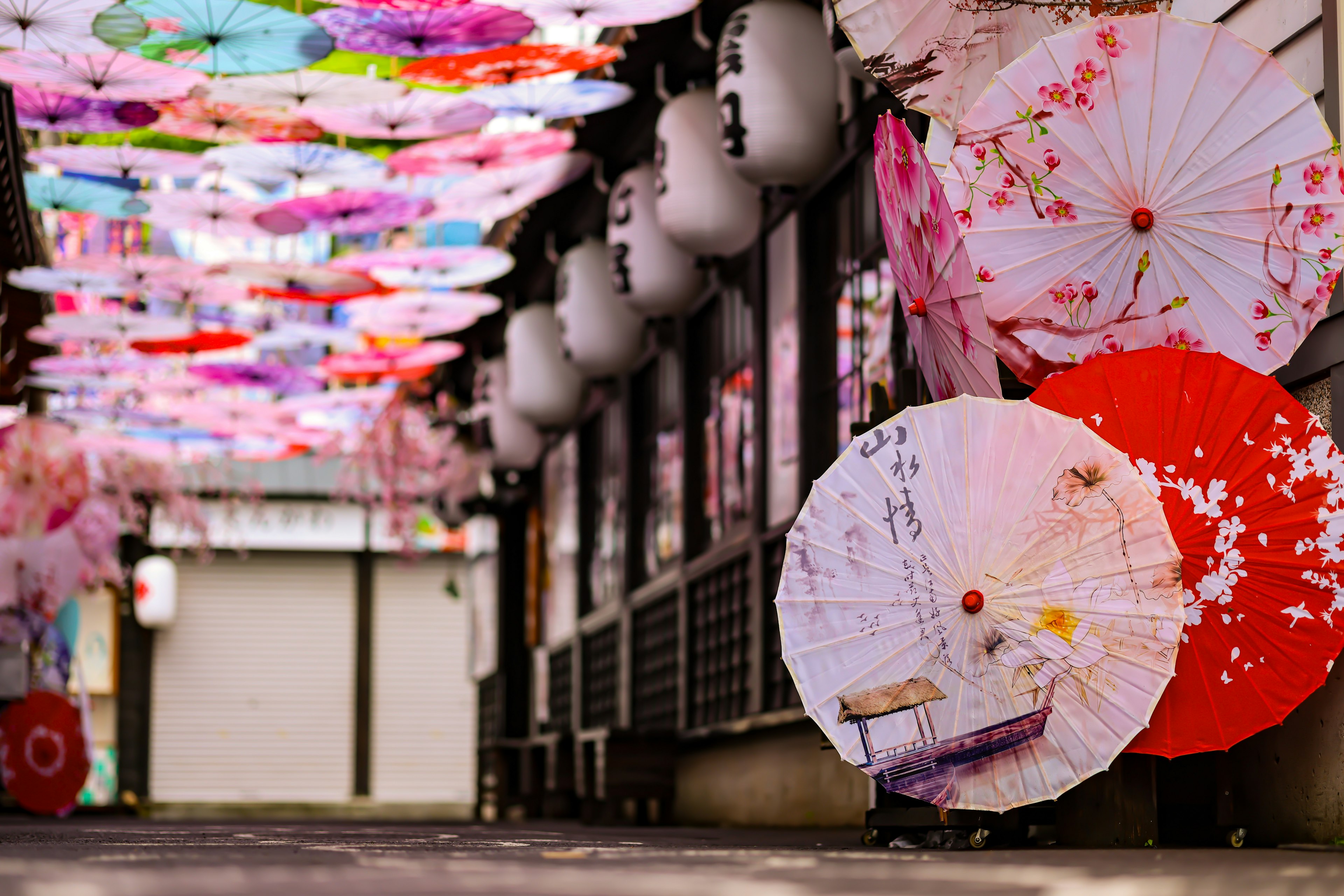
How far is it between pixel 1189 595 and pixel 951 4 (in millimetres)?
2072

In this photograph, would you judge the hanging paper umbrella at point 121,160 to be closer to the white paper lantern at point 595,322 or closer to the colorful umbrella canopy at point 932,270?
the white paper lantern at point 595,322

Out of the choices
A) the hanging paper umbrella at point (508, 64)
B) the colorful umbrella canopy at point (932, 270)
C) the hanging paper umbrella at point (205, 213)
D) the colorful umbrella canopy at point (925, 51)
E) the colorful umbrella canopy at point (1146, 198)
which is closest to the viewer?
the colorful umbrella canopy at point (932, 270)

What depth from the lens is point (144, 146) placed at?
9297mm

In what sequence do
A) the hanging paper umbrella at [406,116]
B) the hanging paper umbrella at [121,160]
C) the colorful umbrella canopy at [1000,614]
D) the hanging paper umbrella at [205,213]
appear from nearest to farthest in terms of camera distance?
the colorful umbrella canopy at [1000,614] < the hanging paper umbrella at [406,116] < the hanging paper umbrella at [121,160] < the hanging paper umbrella at [205,213]

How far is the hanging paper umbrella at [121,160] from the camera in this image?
855 cm

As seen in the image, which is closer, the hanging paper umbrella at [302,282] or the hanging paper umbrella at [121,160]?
the hanging paper umbrella at [121,160]

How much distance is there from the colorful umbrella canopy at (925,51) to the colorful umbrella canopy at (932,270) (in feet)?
1.99

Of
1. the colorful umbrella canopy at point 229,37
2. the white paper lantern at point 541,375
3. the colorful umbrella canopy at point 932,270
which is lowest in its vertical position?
the colorful umbrella canopy at point 932,270

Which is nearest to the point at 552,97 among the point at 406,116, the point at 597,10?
the point at 406,116

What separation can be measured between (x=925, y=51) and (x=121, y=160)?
202 inches

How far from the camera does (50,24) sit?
6738mm

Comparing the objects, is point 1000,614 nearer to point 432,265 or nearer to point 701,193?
point 701,193

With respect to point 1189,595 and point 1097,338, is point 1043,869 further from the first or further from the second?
point 1097,338

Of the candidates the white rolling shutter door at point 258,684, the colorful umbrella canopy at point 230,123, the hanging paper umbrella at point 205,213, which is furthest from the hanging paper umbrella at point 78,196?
the white rolling shutter door at point 258,684
